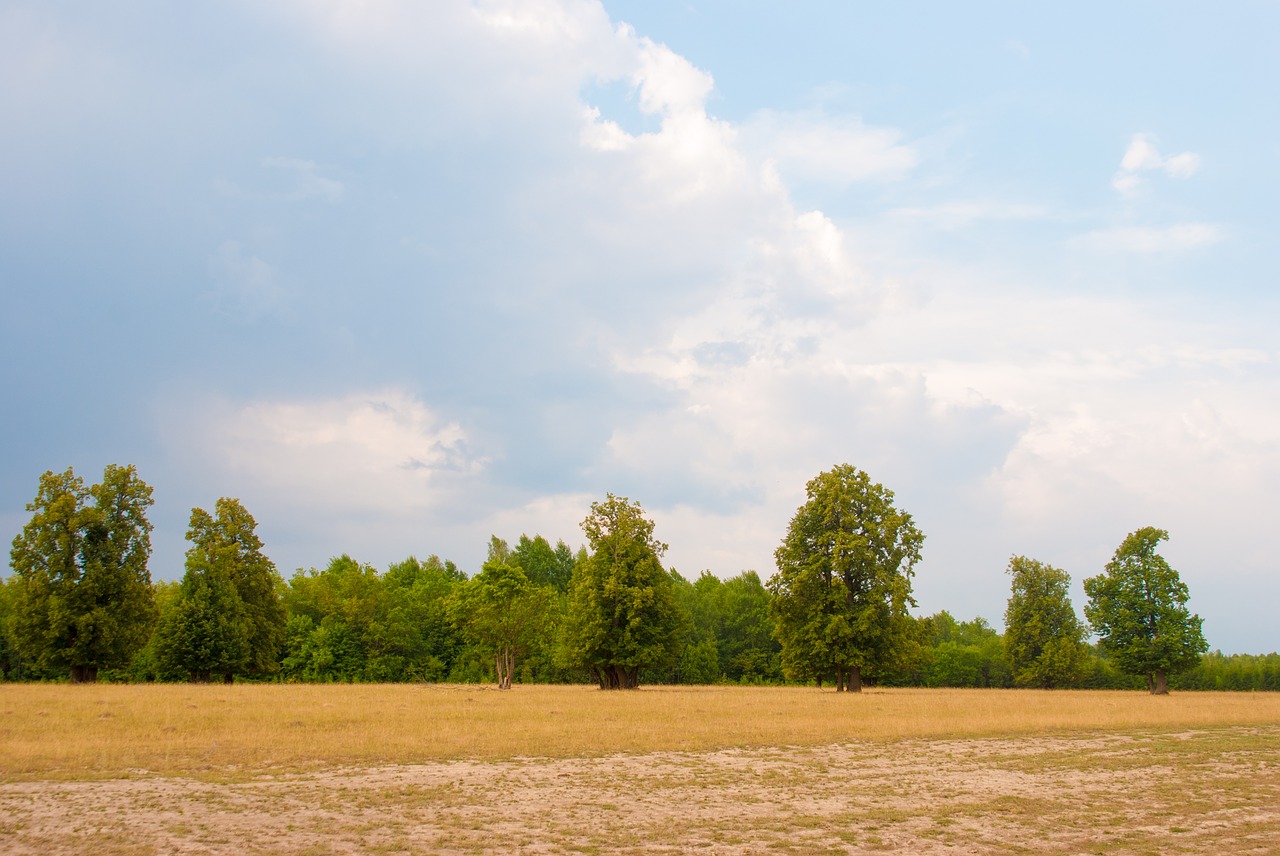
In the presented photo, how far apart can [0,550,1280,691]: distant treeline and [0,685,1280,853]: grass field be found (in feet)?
140

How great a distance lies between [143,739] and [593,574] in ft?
135

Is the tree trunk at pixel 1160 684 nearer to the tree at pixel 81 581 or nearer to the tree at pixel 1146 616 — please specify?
the tree at pixel 1146 616

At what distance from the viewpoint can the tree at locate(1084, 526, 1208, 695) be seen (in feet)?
215

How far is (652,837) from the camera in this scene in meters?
13.2

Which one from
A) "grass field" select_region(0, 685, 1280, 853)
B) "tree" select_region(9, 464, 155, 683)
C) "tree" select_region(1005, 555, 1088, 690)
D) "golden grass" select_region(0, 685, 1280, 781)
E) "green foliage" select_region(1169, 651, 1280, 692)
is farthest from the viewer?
"green foliage" select_region(1169, 651, 1280, 692)

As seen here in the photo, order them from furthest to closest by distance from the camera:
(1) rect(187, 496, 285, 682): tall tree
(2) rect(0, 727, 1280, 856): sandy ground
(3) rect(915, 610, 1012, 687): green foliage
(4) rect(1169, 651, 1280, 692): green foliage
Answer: (3) rect(915, 610, 1012, 687): green foliage → (4) rect(1169, 651, 1280, 692): green foliage → (1) rect(187, 496, 285, 682): tall tree → (2) rect(0, 727, 1280, 856): sandy ground

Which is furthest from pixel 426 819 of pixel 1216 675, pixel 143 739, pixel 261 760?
pixel 1216 675

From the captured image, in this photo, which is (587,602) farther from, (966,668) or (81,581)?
(966,668)

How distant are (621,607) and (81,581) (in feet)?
116

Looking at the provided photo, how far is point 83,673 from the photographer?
5928 cm

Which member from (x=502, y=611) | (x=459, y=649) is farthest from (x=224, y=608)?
(x=459, y=649)

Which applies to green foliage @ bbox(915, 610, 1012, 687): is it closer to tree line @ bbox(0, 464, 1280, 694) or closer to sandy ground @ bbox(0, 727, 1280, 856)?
tree line @ bbox(0, 464, 1280, 694)

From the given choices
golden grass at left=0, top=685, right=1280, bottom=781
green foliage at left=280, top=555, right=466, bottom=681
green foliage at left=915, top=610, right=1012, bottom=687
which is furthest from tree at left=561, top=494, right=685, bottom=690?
green foliage at left=915, top=610, right=1012, bottom=687

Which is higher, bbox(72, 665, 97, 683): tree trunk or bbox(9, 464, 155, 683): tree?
bbox(9, 464, 155, 683): tree
